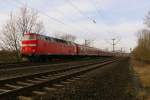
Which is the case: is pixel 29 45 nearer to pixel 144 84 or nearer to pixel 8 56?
pixel 8 56

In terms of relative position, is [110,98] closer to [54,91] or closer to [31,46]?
[54,91]

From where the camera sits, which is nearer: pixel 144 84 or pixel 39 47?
pixel 144 84

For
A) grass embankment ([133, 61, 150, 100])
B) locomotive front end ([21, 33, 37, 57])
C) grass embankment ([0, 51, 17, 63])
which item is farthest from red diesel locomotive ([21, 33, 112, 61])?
grass embankment ([133, 61, 150, 100])

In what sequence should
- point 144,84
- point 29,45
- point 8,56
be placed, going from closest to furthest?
point 144,84, point 29,45, point 8,56

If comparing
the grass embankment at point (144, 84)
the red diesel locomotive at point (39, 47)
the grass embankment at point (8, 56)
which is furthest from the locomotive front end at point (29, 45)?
the grass embankment at point (144, 84)

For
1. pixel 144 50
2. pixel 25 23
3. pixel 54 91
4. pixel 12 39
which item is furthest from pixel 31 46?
pixel 144 50

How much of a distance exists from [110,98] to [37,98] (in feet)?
7.45

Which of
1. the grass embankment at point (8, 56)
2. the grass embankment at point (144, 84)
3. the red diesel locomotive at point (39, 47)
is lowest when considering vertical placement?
the grass embankment at point (144, 84)

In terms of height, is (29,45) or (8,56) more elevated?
(29,45)

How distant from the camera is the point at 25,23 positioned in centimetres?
5647

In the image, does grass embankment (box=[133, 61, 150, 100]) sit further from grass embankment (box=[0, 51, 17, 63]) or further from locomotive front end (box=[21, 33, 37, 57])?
grass embankment (box=[0, 51, 17, 63])

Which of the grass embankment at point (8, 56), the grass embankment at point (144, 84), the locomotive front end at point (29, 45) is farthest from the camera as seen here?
the grass embankment at point (8, 56)

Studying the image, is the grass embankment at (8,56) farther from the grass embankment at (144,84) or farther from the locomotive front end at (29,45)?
the grass embankment at (144,84)

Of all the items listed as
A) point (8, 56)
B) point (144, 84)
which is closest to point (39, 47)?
point (8, 56)
